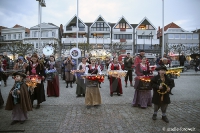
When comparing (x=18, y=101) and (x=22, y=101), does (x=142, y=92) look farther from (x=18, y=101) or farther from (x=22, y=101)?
(x=18, y=101)

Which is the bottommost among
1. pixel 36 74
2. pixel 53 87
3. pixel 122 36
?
pixel 53 87

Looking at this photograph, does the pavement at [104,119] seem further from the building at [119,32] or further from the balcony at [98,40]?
the building at [119,32]

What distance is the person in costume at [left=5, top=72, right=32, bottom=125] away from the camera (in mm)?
5102

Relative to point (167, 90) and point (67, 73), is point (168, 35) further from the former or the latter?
point (167, 90)

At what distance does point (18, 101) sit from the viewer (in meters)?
5.16

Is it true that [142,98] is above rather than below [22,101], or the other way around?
below

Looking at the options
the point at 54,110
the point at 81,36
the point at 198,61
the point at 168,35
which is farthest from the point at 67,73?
the point at 168,35

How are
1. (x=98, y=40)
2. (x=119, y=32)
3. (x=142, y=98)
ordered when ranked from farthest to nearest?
(x=119, y=32) → (x=98, y=40) → (x=142, y=98)

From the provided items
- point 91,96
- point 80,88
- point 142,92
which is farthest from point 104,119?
point 80,88

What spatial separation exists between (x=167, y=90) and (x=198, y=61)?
18.3 metres

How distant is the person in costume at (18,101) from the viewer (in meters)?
5.10

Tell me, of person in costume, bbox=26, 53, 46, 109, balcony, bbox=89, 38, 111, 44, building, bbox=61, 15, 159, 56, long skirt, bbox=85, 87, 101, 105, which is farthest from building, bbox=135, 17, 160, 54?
person in costume, bbox=26, 53, 46, 109

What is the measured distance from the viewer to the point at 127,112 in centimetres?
622

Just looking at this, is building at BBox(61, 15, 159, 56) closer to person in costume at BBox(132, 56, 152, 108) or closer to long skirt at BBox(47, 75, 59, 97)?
long skirt at BBox(47, 75, 59, 97)
